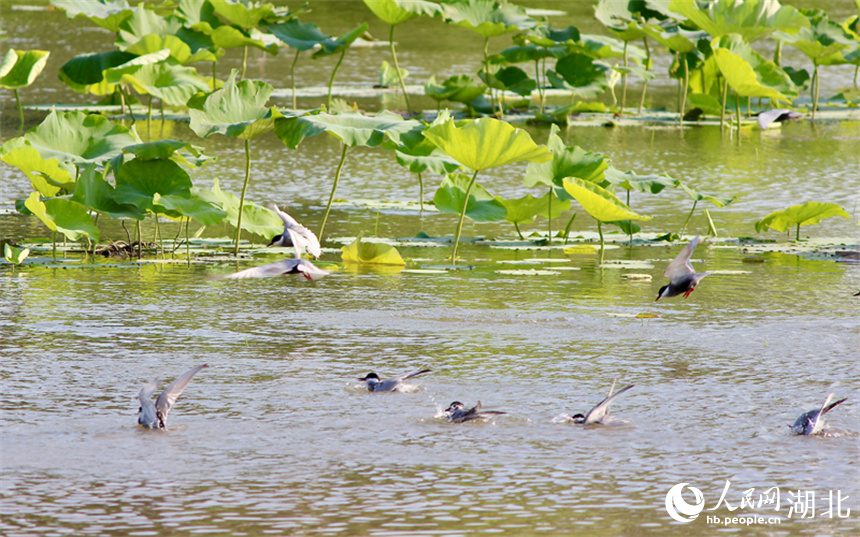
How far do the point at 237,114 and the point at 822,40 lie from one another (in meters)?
5.54

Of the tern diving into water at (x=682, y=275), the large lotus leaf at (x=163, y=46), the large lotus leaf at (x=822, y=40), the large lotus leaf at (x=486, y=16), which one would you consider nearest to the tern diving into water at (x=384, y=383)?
the tern diving into water at (x=682, y=275)

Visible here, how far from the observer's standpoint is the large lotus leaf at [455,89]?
747 cm

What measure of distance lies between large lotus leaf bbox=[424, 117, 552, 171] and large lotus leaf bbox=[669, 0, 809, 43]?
3913mm

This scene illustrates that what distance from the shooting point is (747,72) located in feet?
22.8

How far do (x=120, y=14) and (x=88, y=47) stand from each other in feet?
10.2

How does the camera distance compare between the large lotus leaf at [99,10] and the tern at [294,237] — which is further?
the large lotus leaf at [99,10]

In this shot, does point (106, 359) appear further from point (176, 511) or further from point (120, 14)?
point (120, 14)

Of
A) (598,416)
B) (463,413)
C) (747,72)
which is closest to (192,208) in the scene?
(463,413)

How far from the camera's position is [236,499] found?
2.11 m

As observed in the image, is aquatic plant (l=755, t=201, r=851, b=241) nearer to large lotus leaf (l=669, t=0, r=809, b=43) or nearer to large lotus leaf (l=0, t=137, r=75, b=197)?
large lotus leaf (l=0, t=137, r=75, b=197)

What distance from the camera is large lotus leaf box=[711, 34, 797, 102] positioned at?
6875mm

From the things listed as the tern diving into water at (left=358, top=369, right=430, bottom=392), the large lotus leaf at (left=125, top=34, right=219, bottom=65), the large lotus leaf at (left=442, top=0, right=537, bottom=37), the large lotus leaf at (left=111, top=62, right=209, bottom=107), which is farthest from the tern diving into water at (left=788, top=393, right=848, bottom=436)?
the large lotus leaf at (left=442, top=0, right=537, bottom=37)

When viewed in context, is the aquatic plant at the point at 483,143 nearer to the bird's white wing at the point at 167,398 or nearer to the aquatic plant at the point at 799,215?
the aquatic plant at the point at 799,215

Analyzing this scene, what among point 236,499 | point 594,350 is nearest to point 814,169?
point 594,350
